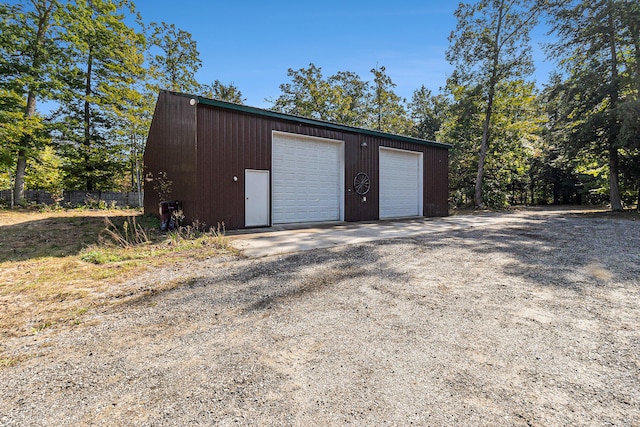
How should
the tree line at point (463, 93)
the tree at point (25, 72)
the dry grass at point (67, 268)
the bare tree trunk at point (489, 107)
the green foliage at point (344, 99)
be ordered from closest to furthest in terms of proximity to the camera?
the dry grass at point (67, 268)
the tree at point (25, 72)
the tree line at point (463, 93)
the bare tree trunk at point (489, 107)
the green foliage at point (344, 99)

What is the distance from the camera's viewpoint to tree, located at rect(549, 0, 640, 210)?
1123 cm

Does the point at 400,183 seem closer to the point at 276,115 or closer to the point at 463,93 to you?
the point at 276,115

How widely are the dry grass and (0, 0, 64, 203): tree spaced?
6.10 meters

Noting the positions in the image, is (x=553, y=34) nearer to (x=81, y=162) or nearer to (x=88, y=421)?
(x=88, y=421)

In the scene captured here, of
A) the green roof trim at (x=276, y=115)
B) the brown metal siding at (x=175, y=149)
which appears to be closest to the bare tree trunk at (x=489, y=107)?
the green roof trim at (x=276, y=115)

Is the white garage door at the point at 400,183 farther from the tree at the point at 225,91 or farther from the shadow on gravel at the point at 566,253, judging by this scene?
the tree at the point at 225,91

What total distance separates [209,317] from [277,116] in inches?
274

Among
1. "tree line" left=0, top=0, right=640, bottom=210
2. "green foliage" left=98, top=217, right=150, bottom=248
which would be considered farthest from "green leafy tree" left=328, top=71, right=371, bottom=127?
"green foliage" left=98, top=217, right=150, bottom=248

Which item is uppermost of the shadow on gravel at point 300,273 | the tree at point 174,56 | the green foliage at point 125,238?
the tree at point 174,56

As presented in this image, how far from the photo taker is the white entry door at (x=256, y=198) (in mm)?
8172

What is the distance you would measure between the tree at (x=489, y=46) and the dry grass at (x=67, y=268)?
16.7 meters

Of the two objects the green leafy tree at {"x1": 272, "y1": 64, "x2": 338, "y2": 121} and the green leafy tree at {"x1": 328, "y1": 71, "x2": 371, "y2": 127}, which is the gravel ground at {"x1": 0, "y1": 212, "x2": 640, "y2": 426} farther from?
the green leafy tree at {"x1": 328, "y1": 71, "x2": 371, "y2": 127}

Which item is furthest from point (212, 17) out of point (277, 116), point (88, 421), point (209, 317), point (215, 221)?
point (88, 421)

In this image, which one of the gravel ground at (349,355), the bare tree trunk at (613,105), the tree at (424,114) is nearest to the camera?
the gravel ground at (349,355)
